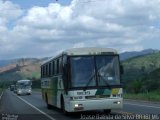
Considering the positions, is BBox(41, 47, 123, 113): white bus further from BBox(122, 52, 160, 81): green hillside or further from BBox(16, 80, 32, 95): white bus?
BBox(122, 52, 160, 81): green hillside

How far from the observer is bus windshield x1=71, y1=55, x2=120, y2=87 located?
66.7 ft

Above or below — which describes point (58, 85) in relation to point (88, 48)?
below

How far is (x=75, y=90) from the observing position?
20.2m

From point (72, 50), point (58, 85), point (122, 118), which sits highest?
point (72, 50)

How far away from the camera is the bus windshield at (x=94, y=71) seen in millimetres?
20344

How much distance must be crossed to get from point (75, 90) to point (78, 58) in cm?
145

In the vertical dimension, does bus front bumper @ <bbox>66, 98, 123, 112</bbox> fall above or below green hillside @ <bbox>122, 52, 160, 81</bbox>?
below

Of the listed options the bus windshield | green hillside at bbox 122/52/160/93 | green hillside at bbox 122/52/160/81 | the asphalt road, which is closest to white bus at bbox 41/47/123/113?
the bus windshield

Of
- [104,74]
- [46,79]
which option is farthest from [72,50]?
[46,79]

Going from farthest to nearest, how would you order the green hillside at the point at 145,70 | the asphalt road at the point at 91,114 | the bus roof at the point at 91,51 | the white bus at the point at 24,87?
the white bus at the point at 24,87 → the green hillside at the point at 145,70 → the bus roof at the point at 91,51 → the asphalt road at the point at 91,114

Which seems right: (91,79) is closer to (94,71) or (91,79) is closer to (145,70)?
(94,71)

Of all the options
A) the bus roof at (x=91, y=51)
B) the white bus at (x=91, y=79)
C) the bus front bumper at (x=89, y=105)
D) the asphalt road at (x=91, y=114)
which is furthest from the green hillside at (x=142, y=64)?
the bus front bumper at (x=89, y=105)

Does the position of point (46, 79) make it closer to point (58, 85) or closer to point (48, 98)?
point (48, 98)

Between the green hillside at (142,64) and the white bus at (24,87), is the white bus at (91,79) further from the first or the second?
the green hillside at (142,64)
